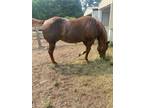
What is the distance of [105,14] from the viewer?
5.20 ft

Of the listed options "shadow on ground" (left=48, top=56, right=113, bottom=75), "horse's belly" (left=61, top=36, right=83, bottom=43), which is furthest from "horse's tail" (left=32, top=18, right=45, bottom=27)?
"shadow on ground" (left=48, top=56, right=113, bottom=75)

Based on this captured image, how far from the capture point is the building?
5.19ft

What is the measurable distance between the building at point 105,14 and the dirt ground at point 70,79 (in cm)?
12

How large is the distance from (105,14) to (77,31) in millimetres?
200

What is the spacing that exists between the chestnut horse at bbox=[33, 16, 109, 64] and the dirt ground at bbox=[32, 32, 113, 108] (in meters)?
0.03

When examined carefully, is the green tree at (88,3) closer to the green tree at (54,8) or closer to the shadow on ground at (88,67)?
the green tree at (54,8)

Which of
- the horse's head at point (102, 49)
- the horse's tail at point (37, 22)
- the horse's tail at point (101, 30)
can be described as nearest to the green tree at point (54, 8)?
the horse's tail at point (37, 22)

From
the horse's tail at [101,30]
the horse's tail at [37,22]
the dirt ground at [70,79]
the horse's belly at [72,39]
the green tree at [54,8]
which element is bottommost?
the dirt ground at [70,79]

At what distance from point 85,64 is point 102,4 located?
38 centimetres

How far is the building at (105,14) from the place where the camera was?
62.3 inches

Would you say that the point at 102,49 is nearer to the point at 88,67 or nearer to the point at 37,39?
the point at 88,67
